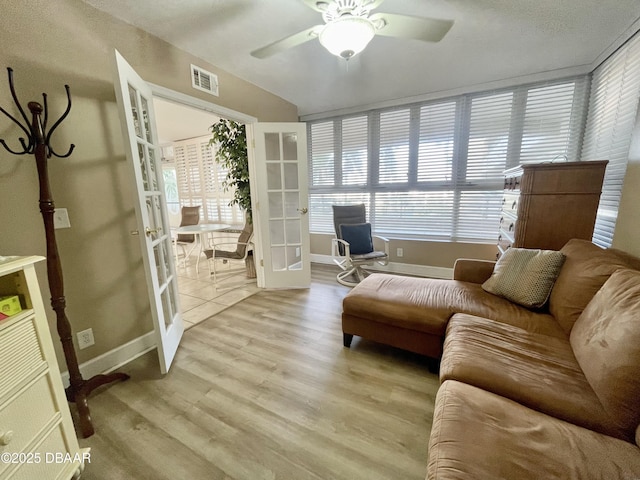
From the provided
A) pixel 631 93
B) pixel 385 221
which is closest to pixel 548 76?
pixel 631 93

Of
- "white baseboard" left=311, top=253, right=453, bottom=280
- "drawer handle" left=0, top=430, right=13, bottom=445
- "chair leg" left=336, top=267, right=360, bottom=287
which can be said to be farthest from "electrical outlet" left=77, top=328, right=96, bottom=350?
"white baseboard" left=311, top=253, right=453, bottom=280

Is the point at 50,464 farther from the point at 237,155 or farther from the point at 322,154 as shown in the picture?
the point at 322,154

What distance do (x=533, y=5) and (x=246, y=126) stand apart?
261 cm

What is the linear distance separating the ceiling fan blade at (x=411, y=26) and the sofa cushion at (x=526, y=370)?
1.64m

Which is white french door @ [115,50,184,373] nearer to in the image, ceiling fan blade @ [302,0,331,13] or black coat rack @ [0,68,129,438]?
black coat rack @ [0,68,129,438]

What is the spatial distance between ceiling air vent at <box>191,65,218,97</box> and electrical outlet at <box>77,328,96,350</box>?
6.97 feet

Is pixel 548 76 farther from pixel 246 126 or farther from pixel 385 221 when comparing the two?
pixel 246 126

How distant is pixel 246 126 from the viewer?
9.68 ft

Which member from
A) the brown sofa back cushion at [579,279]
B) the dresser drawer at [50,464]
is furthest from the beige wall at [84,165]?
the brown sofa back cushion at [579,279]

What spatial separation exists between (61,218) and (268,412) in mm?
1692

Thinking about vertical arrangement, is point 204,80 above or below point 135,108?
above

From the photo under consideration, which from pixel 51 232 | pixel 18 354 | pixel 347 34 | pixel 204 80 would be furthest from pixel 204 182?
pixel 18 354

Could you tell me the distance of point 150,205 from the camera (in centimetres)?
179

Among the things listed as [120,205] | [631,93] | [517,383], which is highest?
[631,93]
